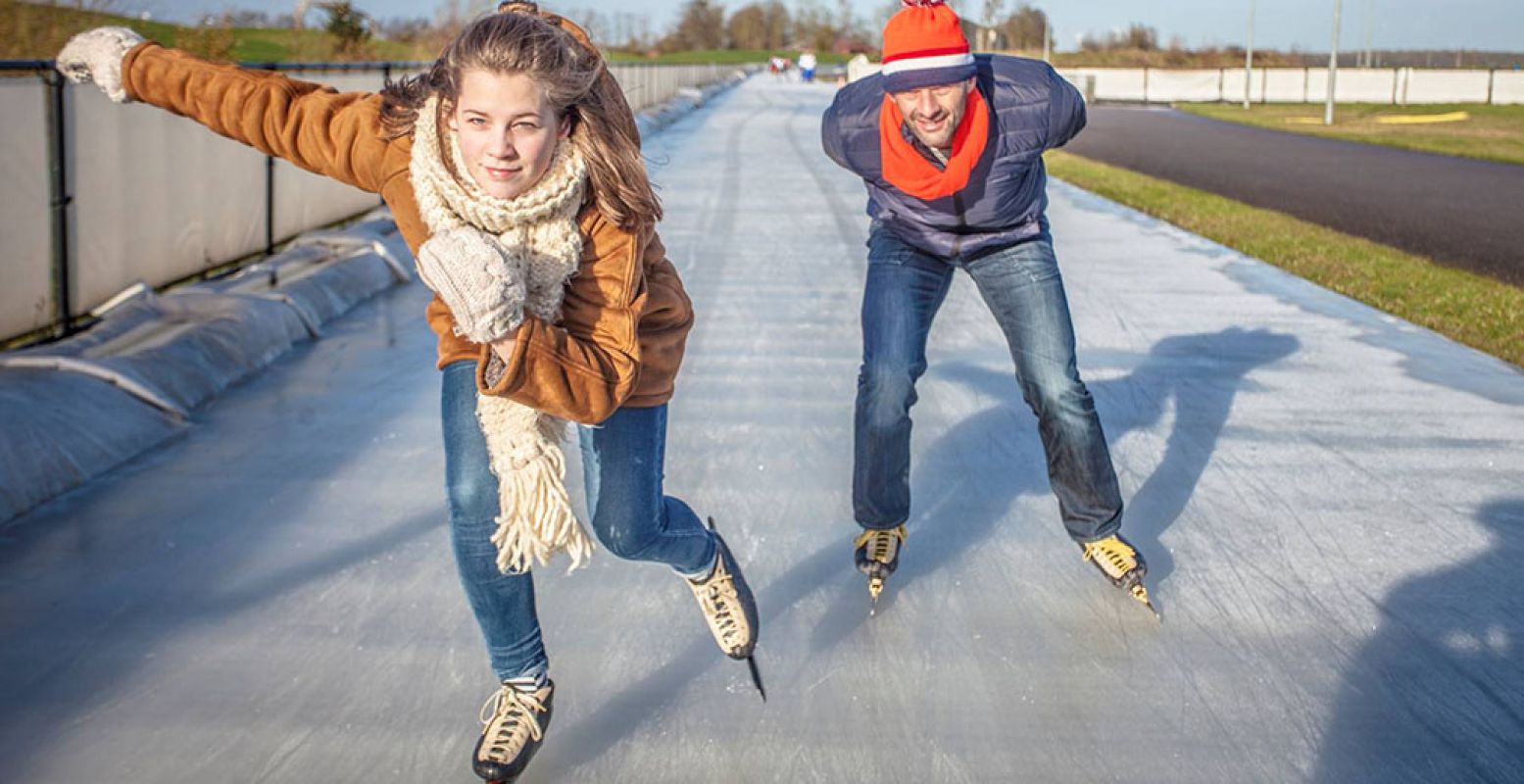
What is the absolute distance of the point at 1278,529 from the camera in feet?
14.9

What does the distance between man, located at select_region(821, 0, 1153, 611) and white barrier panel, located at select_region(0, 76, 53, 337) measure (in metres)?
3.79

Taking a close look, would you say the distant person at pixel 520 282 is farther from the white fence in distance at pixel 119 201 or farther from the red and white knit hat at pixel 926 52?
the white fence in distance at pixel 119 201

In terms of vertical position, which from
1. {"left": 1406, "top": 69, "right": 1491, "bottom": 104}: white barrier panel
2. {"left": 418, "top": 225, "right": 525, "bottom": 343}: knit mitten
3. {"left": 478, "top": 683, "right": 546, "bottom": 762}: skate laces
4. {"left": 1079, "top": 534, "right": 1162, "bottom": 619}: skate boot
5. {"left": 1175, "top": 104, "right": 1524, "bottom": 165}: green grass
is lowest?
{"left": 478, "top": 683, "right": 546, "bottom": 762}: skate laces

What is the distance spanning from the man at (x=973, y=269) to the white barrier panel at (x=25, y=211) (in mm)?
3787

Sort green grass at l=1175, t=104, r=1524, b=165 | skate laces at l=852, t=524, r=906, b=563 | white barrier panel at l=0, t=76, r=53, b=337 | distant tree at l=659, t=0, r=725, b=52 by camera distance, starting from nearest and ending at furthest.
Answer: skate laces at l=852, t=524, r=906, b=563, white barrier panel at l=0, t=76, r=53, b=337, green grass at l=1175, t=104, r=1524, b=165, distant tree at l=659, t=0, r=725, b=52

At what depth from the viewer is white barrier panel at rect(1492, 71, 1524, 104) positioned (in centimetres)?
4812

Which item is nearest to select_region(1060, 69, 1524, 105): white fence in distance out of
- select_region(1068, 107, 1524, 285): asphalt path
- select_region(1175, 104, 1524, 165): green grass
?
select_region(1175, 104, 1524, 165): green grass

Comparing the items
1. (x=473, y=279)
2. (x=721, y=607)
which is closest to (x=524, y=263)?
(x=473, y=279)

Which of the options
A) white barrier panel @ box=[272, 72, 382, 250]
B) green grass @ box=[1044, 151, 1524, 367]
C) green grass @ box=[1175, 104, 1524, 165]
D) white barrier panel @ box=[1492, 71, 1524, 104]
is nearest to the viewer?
green grass @ box=[1044, 151, 1524, 367]

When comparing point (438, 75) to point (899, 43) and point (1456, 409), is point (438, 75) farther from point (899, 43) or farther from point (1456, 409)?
point (1456, 409)

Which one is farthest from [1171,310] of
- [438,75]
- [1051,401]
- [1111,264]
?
[438,75]

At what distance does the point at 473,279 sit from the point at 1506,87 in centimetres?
5328

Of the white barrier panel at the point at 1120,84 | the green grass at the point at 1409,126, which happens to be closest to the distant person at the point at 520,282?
the green grass at the point at 1409,126

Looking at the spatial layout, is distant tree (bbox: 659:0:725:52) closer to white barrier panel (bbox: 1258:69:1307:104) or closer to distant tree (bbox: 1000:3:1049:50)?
distant tree (bbox: 1000:3:1049:50)
